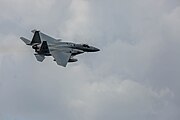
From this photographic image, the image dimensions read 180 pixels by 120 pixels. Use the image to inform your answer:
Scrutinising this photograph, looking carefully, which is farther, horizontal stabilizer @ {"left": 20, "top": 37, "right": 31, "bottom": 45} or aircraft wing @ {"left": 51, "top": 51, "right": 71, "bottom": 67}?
horizontal stabilizer @ {"left": 20, "top": 37, "right": 31, "bottom": 45}

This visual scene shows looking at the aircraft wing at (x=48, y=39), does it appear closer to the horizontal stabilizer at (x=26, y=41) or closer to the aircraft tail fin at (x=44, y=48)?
the horizontal stabilizer at (x=26, y=41)

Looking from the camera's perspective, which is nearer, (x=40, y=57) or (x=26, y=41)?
(x=40, y=57)

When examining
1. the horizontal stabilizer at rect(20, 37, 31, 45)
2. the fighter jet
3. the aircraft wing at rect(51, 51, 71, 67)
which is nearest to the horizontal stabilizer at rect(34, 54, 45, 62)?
the fighter jet

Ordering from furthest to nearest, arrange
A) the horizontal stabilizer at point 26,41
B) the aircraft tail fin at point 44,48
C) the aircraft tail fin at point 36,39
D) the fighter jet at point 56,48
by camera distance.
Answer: the horizontal stabilizer at point 26,41, the aircraft tail fin at point 36,39, the aircraft tail fin at point 44,48, the fighter jet at point 56,48

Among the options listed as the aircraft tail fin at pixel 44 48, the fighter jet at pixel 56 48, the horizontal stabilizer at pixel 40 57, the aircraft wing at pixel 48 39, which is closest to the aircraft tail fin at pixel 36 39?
the fighter jet at pixel 56 48

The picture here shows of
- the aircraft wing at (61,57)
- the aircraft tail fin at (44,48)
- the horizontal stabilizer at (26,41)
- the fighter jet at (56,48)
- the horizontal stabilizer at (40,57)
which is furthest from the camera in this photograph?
the horizontal stabilizer at (26,41)

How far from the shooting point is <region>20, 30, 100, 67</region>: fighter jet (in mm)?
161750

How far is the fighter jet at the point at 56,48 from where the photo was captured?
531 ft

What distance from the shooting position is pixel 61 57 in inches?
6407

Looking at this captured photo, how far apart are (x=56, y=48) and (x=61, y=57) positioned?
8.52m

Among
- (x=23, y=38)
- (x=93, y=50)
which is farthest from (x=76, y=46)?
(x=23, y=38)

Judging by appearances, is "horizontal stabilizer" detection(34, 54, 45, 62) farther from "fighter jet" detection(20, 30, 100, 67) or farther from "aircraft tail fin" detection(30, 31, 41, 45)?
"aircraft tail fin" detection(30, 31, 41, 45)

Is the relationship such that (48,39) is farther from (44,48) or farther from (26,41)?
(44,48)

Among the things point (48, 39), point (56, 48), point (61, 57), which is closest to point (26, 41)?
point (56, 48)
